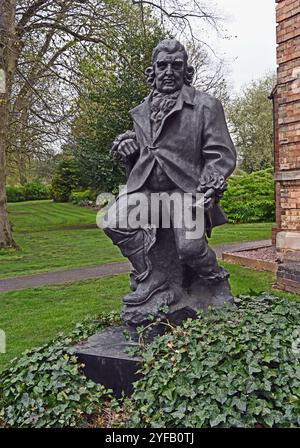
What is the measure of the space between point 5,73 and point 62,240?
636cm

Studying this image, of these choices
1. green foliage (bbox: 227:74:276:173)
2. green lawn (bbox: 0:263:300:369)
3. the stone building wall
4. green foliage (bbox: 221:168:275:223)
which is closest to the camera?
green lawn (bbox: 0:263:300:369)

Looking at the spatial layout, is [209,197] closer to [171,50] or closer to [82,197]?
[171,50]

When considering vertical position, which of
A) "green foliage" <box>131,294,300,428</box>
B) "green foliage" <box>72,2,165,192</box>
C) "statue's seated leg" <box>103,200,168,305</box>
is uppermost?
"green foliage" <box>72,2,165,192</box>

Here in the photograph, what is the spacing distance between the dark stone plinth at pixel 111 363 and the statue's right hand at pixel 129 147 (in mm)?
1526

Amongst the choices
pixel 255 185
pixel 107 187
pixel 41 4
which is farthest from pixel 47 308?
pixel 255 185

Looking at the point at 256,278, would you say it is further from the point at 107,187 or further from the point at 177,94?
the point at 107,187

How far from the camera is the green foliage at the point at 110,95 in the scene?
15.8 m

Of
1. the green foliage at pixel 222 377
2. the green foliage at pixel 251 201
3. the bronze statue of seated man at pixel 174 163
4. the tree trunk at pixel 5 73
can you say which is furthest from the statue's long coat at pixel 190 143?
the green foliage at pixel 251 201

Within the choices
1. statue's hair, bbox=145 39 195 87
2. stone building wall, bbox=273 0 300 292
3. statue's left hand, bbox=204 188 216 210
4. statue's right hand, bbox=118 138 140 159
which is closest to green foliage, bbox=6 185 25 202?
stone building wall, bbox=273 0 300 292

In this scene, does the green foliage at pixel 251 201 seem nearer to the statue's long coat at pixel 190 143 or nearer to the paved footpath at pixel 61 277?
the paved footpath at pixel 61 277

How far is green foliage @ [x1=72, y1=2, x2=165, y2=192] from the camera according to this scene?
1581 centimetres

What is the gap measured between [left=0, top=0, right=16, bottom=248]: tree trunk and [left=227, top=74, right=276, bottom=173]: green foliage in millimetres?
25651

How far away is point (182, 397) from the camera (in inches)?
118

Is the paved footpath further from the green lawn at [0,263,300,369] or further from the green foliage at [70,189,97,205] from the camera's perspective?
the green foliage at [70,189,97,205]
